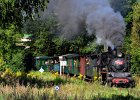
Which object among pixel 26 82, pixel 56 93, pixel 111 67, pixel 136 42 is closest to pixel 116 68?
pixel 111 67

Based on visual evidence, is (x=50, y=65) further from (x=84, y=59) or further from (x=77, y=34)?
(x=84, y=59)

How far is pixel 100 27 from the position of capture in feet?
98.0

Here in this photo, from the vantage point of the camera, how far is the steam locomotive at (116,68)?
2489 centimetres

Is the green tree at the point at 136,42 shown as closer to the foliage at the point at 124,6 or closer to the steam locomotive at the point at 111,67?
the steam locomotive at the point at 111,67

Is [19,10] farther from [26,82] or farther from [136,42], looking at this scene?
[136,42]

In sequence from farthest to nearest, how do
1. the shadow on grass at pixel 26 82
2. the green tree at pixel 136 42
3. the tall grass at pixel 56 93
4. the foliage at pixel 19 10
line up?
1. the green tree at pixel 136 42
2. the shadow on grass at pixel 26 82
3. the foliage at pixel 19 10
4. the tall grass at pixel 56 93

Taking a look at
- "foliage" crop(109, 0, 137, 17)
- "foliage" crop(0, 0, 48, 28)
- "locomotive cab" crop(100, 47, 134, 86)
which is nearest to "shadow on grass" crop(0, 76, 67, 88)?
"foliage" crop(0, 0, 48, 28)

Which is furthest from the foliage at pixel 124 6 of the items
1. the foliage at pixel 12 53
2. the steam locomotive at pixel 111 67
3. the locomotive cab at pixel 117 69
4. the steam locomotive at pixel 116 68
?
the locomotive cab at pixel 117 69

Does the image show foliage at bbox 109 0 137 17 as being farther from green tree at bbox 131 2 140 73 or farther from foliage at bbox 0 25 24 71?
foliage at bbox 0 25 24 71

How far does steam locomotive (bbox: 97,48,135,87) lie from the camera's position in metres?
24.9

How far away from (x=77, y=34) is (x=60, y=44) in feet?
10.0

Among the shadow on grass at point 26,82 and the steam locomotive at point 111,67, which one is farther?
the steam locomotive at point 111,67

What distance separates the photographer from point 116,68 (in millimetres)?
25156

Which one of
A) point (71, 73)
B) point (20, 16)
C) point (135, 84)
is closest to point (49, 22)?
point (71, 73)
